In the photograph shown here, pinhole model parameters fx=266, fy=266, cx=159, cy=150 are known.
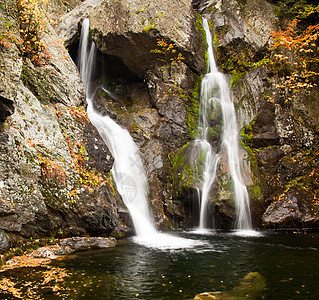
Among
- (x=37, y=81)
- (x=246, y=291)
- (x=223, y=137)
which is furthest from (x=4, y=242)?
(x=223, y=137)

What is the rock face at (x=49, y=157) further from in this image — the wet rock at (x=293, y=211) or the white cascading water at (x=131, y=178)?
the wet rock at (x=293, y=211)

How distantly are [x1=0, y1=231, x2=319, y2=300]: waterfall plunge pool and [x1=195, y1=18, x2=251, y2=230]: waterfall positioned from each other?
107 inches

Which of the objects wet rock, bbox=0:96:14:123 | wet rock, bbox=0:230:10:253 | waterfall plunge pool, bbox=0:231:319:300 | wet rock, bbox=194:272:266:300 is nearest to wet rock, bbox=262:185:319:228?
waterfall plunge pool, bbox=0:231:319:300

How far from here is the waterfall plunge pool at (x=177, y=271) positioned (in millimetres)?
3527

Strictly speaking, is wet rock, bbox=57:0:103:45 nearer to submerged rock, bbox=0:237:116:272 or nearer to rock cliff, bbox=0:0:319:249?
rock cliff, bbox=0:0:319:249

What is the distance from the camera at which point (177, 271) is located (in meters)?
4.45

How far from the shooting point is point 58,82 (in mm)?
8203

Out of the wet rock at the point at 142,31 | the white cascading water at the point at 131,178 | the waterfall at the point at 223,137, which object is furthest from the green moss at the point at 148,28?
the white cascading water at the point at 131,178

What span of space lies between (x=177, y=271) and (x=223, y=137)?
7704 millimetres

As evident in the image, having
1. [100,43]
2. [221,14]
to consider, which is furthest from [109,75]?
[221,14]

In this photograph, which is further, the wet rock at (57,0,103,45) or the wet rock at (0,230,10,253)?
the wet rock at (57,0,103,45)

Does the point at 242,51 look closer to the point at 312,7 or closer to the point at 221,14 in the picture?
the point at 221,14

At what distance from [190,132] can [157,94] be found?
94.1 inches

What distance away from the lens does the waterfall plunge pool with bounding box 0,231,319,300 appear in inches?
139
